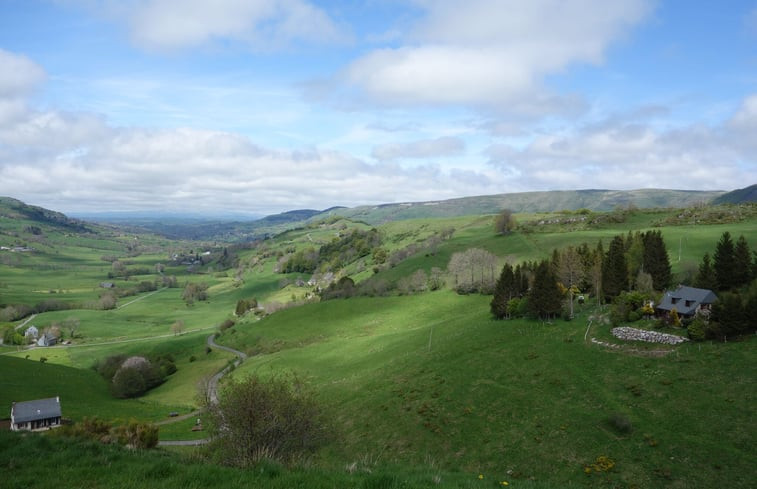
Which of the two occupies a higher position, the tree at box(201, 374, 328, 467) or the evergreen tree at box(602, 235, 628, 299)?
the evergreen tree at box(602, 235, 628, 299)

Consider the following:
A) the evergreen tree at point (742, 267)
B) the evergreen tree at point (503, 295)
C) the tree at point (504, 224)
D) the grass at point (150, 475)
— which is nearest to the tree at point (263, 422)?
the grass at point (150, 475)

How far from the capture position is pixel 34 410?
216 feet

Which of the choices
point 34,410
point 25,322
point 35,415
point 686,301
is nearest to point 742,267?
point 686,301

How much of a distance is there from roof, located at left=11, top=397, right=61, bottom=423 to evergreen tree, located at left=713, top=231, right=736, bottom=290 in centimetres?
10373

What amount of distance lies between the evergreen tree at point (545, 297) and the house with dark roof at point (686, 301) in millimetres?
14118

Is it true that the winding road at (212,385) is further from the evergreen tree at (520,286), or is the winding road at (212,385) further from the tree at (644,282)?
the tree at (644,282)

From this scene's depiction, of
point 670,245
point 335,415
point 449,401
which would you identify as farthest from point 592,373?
point 670,245

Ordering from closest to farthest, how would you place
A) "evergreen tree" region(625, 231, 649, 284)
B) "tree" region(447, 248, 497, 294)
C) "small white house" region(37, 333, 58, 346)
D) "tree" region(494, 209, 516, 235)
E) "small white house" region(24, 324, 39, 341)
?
"evergreen tree" region(625, 231, 649, 284), "tree" region(447, 248, 497, 294), "small white house" region(37, 333, 58, 346), "small white house" region(24, 324, 39, 341), "tree" region(494, 209, 516, 235)

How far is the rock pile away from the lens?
45000 mm

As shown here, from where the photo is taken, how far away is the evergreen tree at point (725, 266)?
5406 centimetres

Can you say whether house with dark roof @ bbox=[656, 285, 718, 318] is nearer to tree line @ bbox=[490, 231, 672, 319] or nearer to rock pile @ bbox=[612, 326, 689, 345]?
rock pile @ bbox=[612, 326, 689, 345]

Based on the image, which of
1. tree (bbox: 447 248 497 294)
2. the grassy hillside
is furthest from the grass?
tree (bbox: 447 248 497 294)

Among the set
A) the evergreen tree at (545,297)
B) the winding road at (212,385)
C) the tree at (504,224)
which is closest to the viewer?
the winding road at (212,385)

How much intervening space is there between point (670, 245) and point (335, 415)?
100662 mm
